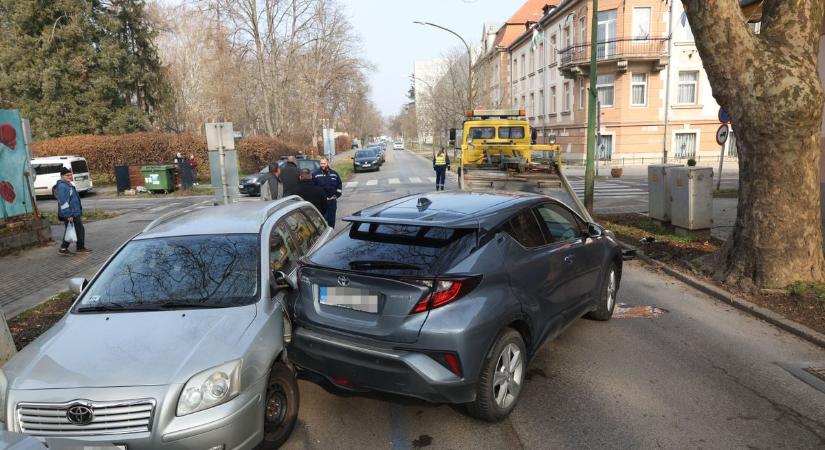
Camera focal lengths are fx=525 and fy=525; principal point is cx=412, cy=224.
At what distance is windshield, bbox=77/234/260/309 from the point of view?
387cm

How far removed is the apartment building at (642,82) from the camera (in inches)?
1298

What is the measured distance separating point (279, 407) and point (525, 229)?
230 cm

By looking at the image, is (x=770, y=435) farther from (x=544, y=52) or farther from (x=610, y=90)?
(x=544, y=52)

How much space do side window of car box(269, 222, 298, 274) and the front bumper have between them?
1.41 meters

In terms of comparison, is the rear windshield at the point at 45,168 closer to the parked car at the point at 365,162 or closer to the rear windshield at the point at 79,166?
the rear windshield at the point at 79,166

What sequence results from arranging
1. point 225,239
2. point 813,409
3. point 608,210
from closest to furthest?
point 813,409 → point 225,239 → point 608,210

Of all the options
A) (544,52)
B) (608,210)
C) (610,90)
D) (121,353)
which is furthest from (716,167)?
(121,353)

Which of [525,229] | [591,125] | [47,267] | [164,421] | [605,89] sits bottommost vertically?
[47,267]

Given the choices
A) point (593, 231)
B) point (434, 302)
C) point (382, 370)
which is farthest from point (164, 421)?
point (593, 231)

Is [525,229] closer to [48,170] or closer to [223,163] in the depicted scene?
[223,163]

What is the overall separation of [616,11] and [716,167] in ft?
37.8

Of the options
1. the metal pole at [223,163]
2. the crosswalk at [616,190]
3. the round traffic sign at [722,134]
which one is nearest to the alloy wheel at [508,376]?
the metal pole at [223,163]

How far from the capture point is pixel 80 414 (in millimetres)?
2885

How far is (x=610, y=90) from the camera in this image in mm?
34688
